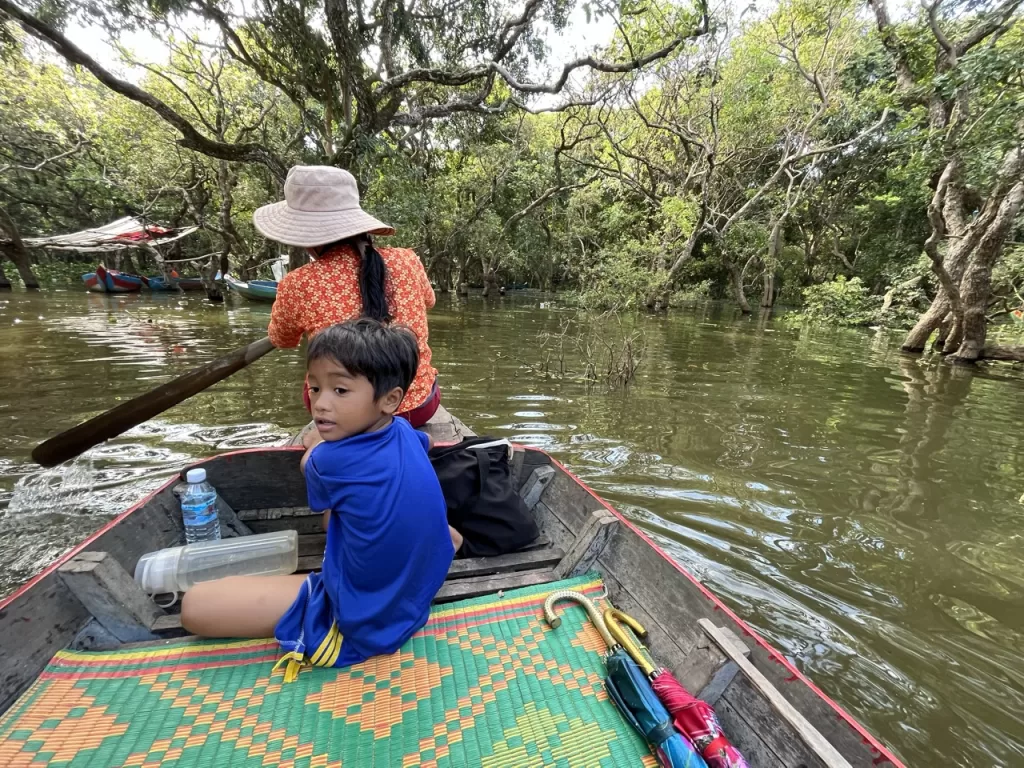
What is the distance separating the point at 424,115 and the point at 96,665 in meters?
10.4

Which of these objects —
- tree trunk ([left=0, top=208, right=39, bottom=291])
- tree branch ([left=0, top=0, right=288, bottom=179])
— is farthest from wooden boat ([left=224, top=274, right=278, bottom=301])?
tree branch ([left=0, top=0, right=288, bottom=179])

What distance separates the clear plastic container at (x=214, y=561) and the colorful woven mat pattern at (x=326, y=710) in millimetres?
549

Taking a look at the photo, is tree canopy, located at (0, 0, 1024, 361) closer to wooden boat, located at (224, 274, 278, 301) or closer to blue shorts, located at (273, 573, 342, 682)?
wooden boat, located at (224, 274, 278, 301)

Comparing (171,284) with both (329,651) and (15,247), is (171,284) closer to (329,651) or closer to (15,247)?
(15,247)

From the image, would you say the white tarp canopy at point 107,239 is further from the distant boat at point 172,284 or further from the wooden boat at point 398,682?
the wooden boat at point 398,682

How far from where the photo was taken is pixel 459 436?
3133 mm

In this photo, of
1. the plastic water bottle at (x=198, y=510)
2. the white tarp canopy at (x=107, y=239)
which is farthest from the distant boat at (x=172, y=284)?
the plastic water bottle at (x=198, y=510)

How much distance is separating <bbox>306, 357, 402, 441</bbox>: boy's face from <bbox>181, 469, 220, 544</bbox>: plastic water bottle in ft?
4.11

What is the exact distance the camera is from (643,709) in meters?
1.45

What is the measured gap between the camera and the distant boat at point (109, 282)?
59.2ft

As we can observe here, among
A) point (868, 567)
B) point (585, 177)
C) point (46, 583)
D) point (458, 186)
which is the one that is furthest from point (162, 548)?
point (585, 177)

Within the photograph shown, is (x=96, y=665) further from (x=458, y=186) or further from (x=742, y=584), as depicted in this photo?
(x=458, y=186)

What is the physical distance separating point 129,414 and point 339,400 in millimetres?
1780

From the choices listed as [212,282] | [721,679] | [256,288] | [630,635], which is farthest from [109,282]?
[721,679]
